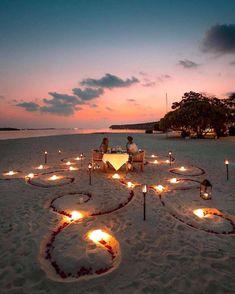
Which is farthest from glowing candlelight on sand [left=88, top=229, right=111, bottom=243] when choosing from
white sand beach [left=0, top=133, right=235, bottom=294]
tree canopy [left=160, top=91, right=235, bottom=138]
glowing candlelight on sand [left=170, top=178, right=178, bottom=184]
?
tree canopy [left=160, top=91, right=235, bottom=138]

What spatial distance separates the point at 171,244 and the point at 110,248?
138 cm

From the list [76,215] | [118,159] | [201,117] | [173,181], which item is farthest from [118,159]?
[201,117]

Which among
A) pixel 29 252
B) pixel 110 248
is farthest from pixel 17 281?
pixel 110 248

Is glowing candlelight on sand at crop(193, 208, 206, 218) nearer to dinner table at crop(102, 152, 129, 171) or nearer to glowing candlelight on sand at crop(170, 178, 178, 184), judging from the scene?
glowing candlelight on sand at crop(170, 178, 178, 184)

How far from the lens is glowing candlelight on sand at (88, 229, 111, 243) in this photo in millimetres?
4981

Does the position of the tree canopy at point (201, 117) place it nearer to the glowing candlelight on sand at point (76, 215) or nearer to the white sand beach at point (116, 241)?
the white sand beach at point (116, 241)

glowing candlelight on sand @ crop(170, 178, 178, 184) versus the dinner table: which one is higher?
the dinner table

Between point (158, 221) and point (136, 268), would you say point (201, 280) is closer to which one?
point (136, 268)

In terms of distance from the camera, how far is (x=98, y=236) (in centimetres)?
506

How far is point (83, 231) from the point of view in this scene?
5359 mm

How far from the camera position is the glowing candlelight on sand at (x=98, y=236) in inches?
196

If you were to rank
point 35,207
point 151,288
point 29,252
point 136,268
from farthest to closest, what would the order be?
1. point 35,207
2. point 29,252
3. point 136,268
4. point 151,288

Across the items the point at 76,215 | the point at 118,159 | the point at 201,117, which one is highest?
the point at 201,117

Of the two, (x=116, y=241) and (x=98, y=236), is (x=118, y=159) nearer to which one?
(x=98, y=236)
